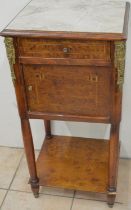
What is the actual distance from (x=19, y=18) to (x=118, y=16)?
36 centimetres

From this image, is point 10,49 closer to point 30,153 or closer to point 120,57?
point 120,57

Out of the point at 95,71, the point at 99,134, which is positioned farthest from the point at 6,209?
the point at 95,71

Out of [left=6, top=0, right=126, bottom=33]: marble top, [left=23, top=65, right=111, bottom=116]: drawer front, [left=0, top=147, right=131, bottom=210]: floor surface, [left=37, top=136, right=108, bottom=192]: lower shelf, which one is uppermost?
[left=6, top=0, right=126, bottom=33]: marble top

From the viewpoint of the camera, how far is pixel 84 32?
108 cm

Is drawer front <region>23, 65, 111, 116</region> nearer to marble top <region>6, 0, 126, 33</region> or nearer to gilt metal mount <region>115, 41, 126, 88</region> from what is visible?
gilt metal mount <region>115, 41, 126, 88</region>

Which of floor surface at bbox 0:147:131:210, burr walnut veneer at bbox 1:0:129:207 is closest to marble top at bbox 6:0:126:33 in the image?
burr walnut veneer at bbox 1:0:129:207

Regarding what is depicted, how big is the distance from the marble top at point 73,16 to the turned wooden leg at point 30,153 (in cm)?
40

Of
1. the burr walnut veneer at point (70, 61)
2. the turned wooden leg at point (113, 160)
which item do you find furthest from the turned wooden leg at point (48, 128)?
the turned wooden leg at point (113, 160)

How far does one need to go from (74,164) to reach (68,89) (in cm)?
58

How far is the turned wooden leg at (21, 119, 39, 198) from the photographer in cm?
138

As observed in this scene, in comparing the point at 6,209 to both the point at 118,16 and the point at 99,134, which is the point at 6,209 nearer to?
the point at 99,134

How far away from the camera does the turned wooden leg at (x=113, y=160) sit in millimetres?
1303

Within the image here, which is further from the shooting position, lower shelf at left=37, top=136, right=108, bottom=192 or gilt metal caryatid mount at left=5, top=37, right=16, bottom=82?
lower shelf at left=37, top=136, right=108, bottom=192

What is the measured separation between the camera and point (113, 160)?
4.56 feet
